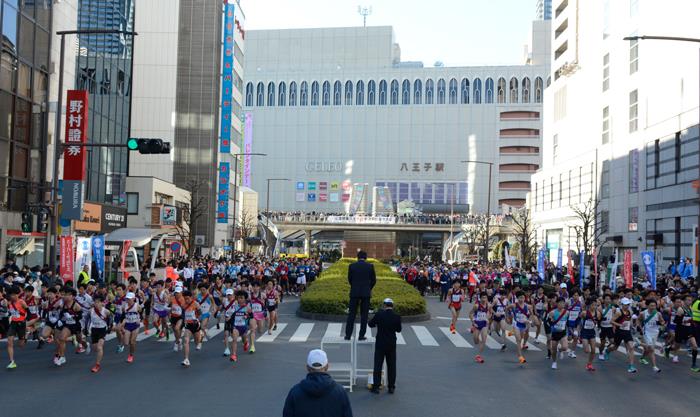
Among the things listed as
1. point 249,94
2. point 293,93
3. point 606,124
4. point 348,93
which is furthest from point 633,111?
point 249,94

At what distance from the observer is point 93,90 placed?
1609 inches

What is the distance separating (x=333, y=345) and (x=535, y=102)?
98.9m

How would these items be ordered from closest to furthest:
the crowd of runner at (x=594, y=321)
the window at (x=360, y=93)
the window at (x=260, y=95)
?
the crowd of runner at (x=594, y=321) < the window at (x=360, y=93) < the window at (x=260, y=95)

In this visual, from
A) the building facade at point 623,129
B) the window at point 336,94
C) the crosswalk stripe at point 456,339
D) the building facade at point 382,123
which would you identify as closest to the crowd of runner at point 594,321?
the crosswalk stripe at point 456,339

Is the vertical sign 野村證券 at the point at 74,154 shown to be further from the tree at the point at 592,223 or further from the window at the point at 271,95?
the window at the point at 271,95

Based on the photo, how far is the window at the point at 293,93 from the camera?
111 meters

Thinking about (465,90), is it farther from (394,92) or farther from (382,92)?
(382,92)

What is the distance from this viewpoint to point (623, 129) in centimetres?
4650

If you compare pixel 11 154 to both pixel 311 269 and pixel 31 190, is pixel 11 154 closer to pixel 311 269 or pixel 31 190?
pixel 31 190

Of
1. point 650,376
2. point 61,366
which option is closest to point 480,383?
point 650,376

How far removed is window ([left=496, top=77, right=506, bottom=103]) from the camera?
106125 mm

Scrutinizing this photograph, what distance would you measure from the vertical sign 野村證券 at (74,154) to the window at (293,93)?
81.4 metres

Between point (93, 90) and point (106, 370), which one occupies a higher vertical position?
point (93, 90)

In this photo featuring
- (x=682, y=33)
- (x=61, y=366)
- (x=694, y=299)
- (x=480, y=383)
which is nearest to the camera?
(x=480, y=383)
